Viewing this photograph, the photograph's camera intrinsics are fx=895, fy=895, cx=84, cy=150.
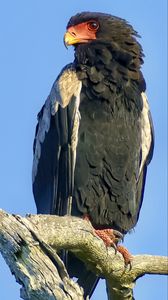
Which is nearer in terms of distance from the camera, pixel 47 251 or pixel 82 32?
pixel 47 251

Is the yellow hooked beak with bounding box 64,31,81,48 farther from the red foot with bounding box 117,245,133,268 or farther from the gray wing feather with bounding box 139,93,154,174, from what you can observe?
the red foot with bounding box 117,245,133,268

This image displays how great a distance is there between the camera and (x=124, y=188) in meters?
9.26

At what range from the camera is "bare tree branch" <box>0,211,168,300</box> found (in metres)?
5.84

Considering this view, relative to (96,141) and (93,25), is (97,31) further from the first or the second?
(96,141)

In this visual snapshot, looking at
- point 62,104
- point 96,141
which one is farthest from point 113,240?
point 62,104

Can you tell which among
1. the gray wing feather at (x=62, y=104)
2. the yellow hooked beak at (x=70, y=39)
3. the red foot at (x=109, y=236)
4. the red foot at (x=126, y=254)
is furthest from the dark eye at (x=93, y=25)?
the red foot at (x=126, y=254)

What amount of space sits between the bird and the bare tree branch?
5.10 feet

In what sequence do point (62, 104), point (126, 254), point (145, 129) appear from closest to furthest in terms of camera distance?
point (126, 254) → point (62, 104) → point (145, 129)

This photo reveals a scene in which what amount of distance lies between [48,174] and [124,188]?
89 centimetres

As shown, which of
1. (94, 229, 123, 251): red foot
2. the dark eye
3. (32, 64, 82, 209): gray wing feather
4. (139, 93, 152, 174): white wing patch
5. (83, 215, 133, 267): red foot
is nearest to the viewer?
(83, 215, 133, 267): red foot

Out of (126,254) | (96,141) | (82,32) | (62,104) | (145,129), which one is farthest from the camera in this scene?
(82,32)

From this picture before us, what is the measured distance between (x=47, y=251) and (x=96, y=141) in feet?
10.4

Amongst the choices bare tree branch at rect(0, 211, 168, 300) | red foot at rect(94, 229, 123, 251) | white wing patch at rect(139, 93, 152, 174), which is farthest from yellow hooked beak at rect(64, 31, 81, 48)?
bare tree branch at rect(0, 211, 168, 300)

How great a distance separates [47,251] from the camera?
6148mm
